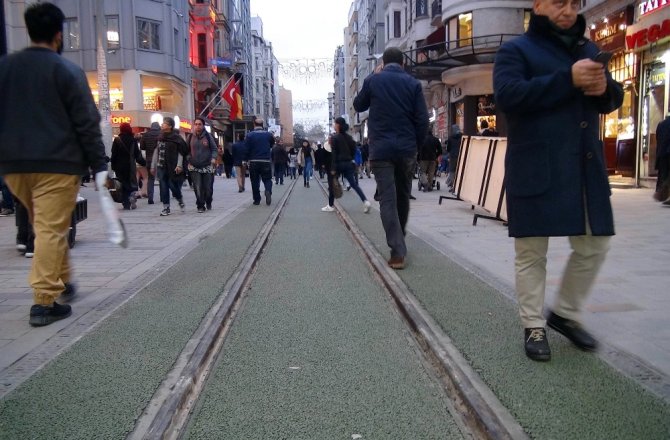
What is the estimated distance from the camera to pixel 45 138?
397cm

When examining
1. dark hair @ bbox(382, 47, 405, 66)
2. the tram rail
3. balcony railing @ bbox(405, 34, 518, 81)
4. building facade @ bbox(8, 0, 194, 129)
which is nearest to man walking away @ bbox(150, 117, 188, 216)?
dark hair @ bbox(382, 47, 405, 66)

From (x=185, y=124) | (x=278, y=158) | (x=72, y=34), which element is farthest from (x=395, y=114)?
(x=185, y=124)

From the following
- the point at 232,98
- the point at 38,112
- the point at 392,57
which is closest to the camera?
the point at 38,112

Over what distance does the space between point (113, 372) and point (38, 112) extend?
183 cm

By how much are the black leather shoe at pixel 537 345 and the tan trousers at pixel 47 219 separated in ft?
9.89

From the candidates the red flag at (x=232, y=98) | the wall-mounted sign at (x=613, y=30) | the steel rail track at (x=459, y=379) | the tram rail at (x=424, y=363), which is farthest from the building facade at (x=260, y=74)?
the steel rail track at (x=459, y=379)

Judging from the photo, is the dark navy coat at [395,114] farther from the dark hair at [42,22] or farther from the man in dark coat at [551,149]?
the dark hair at [42,22]

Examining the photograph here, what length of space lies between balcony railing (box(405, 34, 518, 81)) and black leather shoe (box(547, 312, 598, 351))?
64.2ft

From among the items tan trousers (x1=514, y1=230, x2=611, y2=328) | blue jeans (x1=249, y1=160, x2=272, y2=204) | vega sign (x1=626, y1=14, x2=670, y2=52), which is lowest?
tan trousers (x1=514, y1=230, x2=611, y2=328)

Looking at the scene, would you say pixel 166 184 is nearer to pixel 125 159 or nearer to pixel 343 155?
pixel 125 159

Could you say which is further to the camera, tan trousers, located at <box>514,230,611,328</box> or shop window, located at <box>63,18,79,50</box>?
shop window, located at <box>63,18,79,50</box>

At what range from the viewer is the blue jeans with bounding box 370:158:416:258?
5.90m

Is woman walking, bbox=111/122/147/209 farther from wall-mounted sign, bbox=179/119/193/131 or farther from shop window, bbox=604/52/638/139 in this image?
wall-mounted sign, bbox=179/119/193/131

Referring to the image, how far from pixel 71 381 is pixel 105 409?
0.47 m
